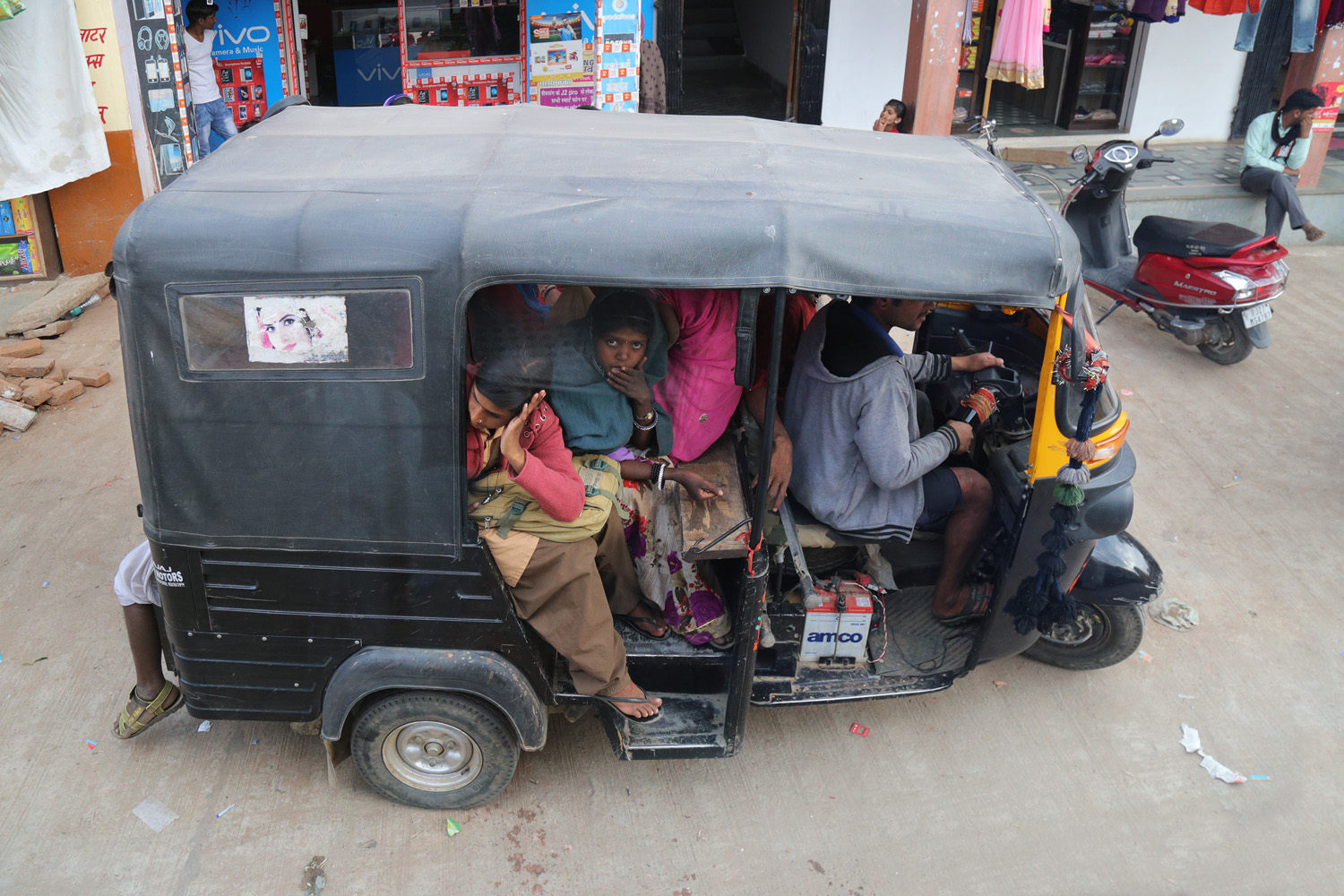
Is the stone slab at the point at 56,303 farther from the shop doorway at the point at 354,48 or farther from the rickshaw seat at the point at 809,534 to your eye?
the rickshaw seat at the point at 809,534

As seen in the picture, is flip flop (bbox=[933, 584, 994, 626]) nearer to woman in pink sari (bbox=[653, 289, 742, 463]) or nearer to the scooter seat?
woman in pink sari (bbox=[653, 289, 742, 463])

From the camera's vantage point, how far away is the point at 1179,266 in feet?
21.9

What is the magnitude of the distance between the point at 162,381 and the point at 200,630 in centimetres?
84

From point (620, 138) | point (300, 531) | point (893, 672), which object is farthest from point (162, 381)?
point (893, 672)

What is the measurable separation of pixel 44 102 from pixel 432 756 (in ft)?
20.5

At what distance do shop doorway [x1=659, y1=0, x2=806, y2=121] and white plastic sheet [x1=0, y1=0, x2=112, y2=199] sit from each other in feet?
17.1

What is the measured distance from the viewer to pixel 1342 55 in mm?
9273

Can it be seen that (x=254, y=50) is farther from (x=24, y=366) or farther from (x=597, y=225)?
(x=597, y=225)

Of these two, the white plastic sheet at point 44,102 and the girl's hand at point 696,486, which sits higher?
the white plastic sheet at point 44,102

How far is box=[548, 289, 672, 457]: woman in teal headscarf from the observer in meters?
3.08

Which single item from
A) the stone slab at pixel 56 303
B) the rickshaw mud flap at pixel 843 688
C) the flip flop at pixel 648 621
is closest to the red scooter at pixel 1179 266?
the rickshaw mud flap at pixel 843 688

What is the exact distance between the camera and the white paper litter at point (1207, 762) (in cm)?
374

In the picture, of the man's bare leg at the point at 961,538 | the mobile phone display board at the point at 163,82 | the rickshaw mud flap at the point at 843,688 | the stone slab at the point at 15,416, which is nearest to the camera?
the rickshaw mud flap at the point at 843,688

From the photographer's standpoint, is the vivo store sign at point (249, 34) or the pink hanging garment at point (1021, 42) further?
the vivo store sign at point (249, 34)
